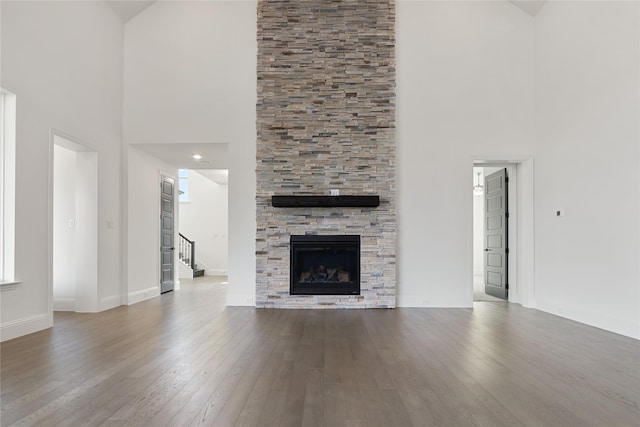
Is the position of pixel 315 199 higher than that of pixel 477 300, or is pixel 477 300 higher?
pixel 315 199

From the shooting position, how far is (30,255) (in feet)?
14.3

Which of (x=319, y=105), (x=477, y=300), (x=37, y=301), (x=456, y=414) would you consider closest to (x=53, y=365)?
(x=37, y=301)

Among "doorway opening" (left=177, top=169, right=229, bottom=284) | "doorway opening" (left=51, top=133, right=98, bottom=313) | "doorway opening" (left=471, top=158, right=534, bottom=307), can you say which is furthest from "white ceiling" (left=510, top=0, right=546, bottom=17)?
"doorway opening" (left=177, top=169, right=229, bottom=284)

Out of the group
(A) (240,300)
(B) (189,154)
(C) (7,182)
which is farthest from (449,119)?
(C) (7,182)

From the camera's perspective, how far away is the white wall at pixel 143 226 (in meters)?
6.35

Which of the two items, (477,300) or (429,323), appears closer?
(429,323)

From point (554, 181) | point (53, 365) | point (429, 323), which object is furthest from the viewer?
point (554, 181)

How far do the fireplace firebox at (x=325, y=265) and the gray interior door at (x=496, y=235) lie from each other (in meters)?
2.73

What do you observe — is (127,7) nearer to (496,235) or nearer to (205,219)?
(205,219)

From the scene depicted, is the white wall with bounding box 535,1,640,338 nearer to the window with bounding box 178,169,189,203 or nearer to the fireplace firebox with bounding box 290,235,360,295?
the fireplace firebox with bounding box 290,235,360,295

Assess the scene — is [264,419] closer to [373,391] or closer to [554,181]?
[373,391]

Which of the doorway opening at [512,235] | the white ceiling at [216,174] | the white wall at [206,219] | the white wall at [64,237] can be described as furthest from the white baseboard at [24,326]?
the white wall at [206,219]

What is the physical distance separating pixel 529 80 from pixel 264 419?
20.4 feet

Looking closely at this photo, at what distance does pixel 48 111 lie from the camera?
4.66m
